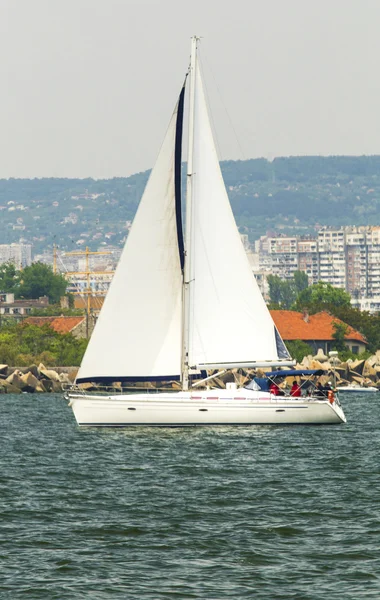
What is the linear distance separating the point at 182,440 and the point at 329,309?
97748 mm

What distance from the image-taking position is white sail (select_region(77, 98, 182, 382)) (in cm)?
5022

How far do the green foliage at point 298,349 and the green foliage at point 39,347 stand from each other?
61.6 feet

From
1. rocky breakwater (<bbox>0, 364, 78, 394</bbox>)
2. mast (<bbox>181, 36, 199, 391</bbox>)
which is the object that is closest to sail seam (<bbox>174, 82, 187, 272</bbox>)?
mast (<bbox>181, 36, 199, 391</bbox>)

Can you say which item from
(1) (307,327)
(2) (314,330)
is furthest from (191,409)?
(1) (307,327)

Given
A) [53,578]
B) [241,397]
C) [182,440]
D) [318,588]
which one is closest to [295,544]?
[318,588]

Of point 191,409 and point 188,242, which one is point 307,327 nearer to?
point 188,242

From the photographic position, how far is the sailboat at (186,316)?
50.2 m

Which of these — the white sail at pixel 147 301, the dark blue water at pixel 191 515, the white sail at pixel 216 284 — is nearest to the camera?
the dark blue water at pixel 191 515

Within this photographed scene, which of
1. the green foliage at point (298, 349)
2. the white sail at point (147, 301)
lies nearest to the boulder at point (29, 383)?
the green foliage at point (298, 349)

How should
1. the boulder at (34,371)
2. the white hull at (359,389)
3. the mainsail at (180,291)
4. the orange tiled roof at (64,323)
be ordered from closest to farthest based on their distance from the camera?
the mainsail at (180,291), the white hull at (359,389), the boulder at (34,371), the orange tiled roof at (64,323)

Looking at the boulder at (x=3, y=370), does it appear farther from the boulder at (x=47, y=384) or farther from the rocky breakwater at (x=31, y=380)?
the boulder at (x=47, y=384)

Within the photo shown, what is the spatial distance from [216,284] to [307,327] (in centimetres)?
8194

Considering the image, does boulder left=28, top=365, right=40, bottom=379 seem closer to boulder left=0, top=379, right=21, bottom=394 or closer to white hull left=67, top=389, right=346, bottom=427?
boulder left=0, top=379, right=21, bottom=394

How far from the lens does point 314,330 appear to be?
133m
